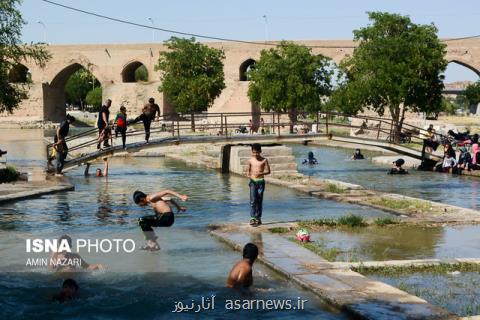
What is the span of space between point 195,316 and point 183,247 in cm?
372

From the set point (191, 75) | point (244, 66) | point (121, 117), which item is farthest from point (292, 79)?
point (121, 117)

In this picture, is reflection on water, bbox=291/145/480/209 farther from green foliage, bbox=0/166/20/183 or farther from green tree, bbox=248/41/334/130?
green tree, bbox=248/41/334/130

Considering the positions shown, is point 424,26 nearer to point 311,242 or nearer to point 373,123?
point 373,123

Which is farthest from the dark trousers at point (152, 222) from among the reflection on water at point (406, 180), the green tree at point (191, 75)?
the green tree at point (191, 75)

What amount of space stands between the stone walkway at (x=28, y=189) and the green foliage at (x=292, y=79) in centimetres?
3394

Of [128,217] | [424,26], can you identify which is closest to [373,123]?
[424,26]

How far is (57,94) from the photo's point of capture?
81.8 metres

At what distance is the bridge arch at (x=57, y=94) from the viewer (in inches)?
3081

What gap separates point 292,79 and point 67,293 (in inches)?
1793

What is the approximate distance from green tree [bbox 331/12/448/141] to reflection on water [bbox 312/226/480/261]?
27.8 meters

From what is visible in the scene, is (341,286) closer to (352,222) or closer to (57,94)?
(352,222)

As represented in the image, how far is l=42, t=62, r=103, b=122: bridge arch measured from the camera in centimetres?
7825

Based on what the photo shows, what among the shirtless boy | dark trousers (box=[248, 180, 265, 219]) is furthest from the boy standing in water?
the shirtless boy

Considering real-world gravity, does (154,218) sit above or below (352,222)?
above
